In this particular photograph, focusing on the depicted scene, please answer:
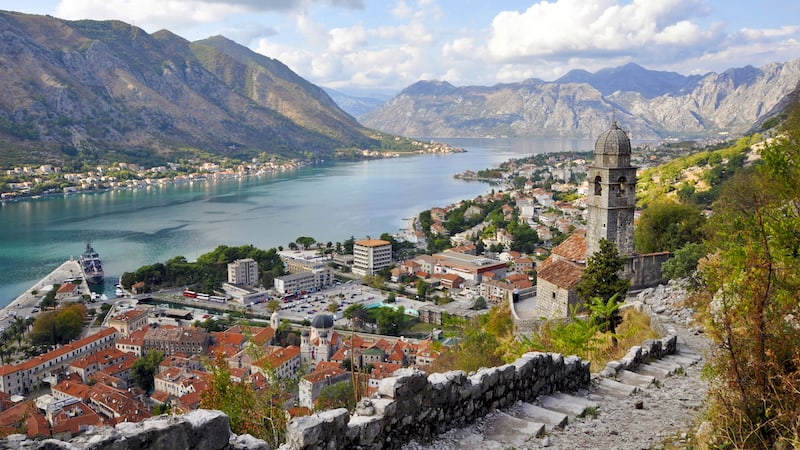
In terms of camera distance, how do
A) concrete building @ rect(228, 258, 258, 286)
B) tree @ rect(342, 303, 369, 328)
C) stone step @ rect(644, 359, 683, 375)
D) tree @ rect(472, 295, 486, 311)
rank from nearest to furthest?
stone step @ rect(644, 359, 683, 375) < tree @ rect(342, 303, 369, 328) < tree @ rect(472, 295, 486, 311) < concrete building @ rect(228, 258, 258, 286)

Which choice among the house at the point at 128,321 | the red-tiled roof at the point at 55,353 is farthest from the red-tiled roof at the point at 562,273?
the house at the point at 128,321

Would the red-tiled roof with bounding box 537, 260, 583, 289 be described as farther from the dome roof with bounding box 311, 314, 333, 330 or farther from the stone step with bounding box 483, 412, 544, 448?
the dome roof with bounding box 311, 314, 333, 330

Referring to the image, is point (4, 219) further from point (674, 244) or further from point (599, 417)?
point (599, 417)

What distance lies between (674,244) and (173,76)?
17264cm

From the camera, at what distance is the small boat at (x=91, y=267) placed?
38844mm

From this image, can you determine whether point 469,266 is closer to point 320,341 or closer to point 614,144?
point 320,341

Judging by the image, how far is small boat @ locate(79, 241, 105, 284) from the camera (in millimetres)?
38844

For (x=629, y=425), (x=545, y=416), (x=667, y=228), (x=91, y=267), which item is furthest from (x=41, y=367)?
(x=629, y=425)

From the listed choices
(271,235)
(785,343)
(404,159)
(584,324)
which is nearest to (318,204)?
(271,235)

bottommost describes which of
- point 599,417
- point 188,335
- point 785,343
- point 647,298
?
point 188,335

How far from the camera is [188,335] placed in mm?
26859

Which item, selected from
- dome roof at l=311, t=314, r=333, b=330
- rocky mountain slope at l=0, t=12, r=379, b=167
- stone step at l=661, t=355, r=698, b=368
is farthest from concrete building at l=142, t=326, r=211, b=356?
rocky mountain slope at l=0, t=12, r=379, b=167

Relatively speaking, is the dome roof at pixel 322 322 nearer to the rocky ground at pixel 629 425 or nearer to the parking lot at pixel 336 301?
the parking lot at pixel 336 301

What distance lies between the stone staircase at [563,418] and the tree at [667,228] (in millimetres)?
11825
